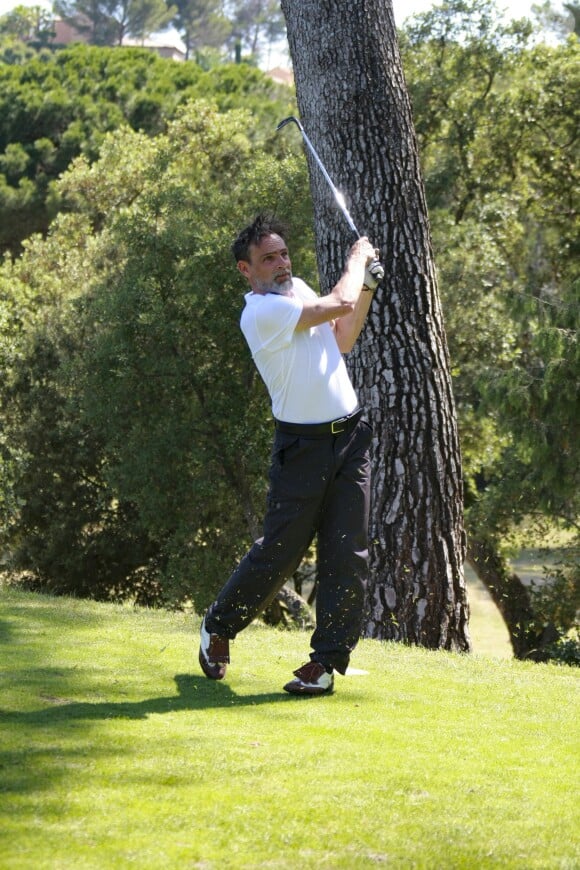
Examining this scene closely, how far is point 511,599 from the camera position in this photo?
23.0 meters

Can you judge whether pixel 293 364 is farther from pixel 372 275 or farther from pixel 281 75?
pixel 281 75

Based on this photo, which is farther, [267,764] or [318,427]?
[318,427]

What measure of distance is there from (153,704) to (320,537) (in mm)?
1075

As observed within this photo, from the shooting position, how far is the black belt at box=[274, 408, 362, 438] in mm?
5367

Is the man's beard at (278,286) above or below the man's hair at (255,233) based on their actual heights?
below

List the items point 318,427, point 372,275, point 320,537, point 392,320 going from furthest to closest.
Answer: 1. point 392,320
2. point 372,275
3. point 320,537
4. point 318,427

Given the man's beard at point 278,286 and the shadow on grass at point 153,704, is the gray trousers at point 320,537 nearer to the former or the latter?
the shadow on grass at point 153,704

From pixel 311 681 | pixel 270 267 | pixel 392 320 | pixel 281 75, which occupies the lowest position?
pixel 311 681

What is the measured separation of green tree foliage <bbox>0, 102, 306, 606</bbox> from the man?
49.4 ft

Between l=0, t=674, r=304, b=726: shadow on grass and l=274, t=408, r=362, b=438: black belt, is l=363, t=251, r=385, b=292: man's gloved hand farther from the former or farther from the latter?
l=0, t=674, r=304, b=726: shadow on grass

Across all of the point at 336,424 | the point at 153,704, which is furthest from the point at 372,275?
the point at 153,704

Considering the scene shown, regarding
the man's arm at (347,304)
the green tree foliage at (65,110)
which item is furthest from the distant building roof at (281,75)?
the man's arm at (347,304)

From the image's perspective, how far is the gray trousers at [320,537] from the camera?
539 cm

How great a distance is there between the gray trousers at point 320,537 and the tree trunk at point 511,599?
1507cm
